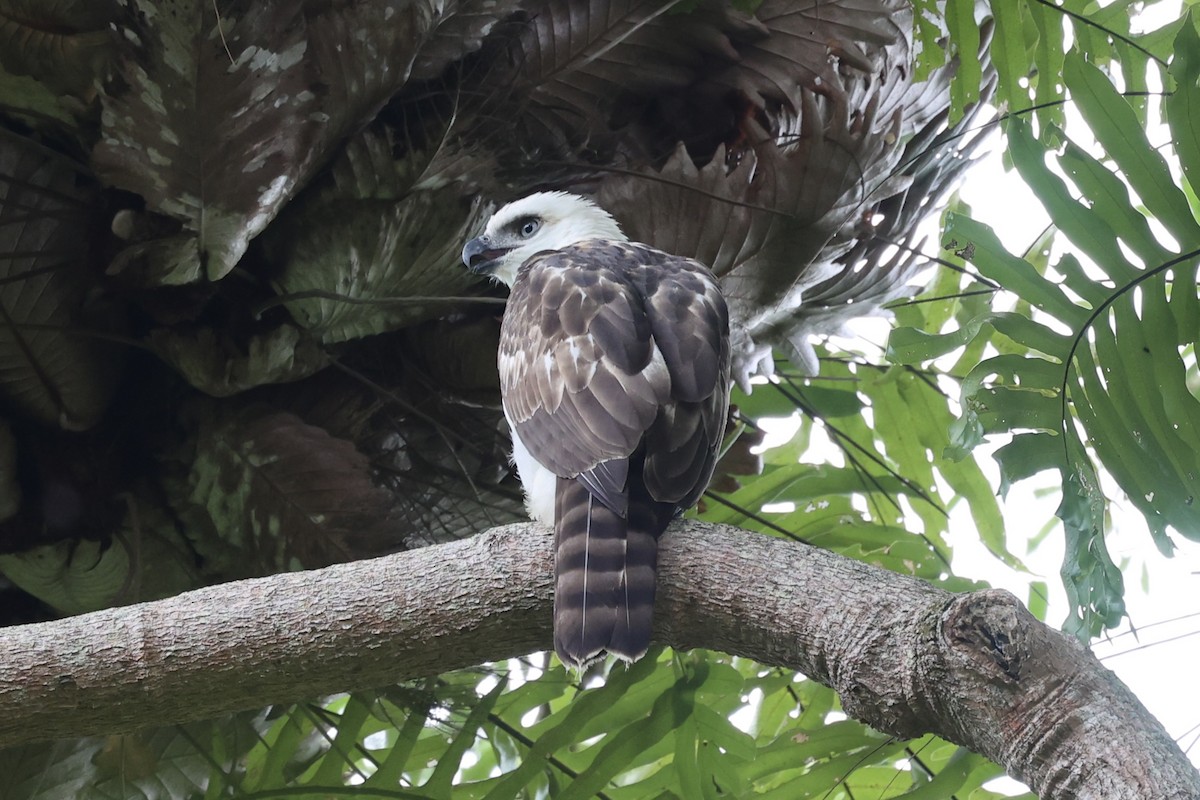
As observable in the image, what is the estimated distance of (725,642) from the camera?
1.41 metres

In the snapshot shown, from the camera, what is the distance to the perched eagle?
1.46 meters

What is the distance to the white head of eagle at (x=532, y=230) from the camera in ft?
7.08

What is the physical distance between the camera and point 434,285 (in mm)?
1994

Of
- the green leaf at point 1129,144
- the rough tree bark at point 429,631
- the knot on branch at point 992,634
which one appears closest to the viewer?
the knot on branch at point 992,634

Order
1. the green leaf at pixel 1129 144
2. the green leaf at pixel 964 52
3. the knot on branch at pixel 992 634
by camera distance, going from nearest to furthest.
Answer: the knot on branch at pixel 992 634 → the green leaf at pixel 1129 144 → the green leaf at pixel 964 52

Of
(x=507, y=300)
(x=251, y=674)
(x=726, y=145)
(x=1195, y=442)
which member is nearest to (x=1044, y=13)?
(x=726, y=145)

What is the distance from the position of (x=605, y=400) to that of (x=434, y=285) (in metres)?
0.37

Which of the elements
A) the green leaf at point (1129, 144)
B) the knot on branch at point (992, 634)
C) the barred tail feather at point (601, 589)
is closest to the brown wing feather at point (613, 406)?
the barred tail feather at point (601, 589)

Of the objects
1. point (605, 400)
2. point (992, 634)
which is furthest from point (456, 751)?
point (992, 634)

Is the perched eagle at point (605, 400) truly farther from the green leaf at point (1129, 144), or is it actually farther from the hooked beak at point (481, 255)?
the green leaf at point (1129, 144)

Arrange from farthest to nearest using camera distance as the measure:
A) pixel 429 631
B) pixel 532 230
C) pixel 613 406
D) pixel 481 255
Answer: pixel 532 230 → pixel 481 255 → pixel 613 406 → pixel 429 631

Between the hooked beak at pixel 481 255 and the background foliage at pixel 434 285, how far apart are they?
6cm

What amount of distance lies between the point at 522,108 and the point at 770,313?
57 centimetres

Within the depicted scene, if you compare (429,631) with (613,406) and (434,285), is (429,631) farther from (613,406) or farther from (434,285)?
(434,285)
